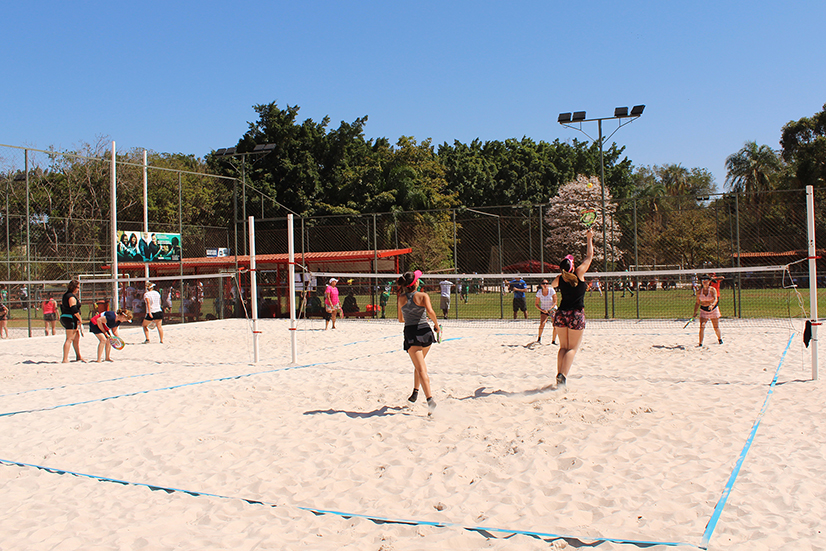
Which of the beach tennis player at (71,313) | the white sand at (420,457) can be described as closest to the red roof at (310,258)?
the beach tennis player at (71,313)

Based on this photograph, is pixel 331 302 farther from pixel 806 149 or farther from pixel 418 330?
Result: pixel 806 149

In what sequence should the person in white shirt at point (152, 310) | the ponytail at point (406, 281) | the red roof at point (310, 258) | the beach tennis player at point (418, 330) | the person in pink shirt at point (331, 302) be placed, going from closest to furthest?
the beach tennis player at point (418, 330) < the ponytail at point (406, 281) < the person in white shirt at point (152, 310) < the person in pink shirt at point (331, 302) < the red roof at point (310, 258)

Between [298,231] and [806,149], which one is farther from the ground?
[806,149]

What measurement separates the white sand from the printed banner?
10530 millimetres

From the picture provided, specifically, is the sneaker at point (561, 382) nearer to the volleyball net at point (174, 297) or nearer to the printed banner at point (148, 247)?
the volleyball net at point (174, 297)

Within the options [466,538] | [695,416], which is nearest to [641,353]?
[695,416]

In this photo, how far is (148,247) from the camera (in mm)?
19719

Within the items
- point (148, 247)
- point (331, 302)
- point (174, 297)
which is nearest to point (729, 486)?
point (331, 302)

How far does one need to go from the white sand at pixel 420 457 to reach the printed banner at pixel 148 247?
1053 centimetres

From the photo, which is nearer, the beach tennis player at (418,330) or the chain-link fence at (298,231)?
the beach tennis player at (418,330)

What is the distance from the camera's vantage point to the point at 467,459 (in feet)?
15.7

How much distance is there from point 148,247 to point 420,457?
17.2m

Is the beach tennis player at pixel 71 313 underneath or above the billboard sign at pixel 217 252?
underneath

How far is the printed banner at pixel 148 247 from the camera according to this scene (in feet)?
62.4
